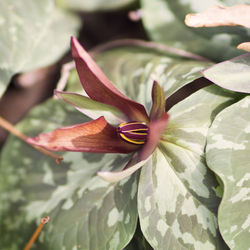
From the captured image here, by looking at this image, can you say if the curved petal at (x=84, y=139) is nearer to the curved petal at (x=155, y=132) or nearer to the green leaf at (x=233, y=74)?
the curved petal at (x=155, y=132)

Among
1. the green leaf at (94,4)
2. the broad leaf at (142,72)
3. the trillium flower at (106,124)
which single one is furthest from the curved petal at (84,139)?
the green leaf at (94,4)


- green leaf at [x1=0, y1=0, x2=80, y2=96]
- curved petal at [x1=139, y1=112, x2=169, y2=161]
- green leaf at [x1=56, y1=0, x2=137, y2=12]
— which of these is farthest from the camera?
green leaf at [x1=56, y1=0, x2=137, y2=12]

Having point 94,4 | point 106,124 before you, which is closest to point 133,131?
point 106,124

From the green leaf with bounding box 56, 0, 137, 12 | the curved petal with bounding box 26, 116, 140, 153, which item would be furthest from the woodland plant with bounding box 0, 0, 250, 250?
the green leaf with bounding box 56, 0, 137, 12

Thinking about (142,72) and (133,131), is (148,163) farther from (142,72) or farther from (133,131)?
(142,72)

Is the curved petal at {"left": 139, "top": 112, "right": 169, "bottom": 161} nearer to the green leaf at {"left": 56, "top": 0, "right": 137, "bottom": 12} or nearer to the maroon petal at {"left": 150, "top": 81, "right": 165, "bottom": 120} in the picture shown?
the maroon petal at {"left": 150, "top": 81, "right": 165, "bottom": 120}

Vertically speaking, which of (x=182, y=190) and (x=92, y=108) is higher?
(x=92, y=108)
